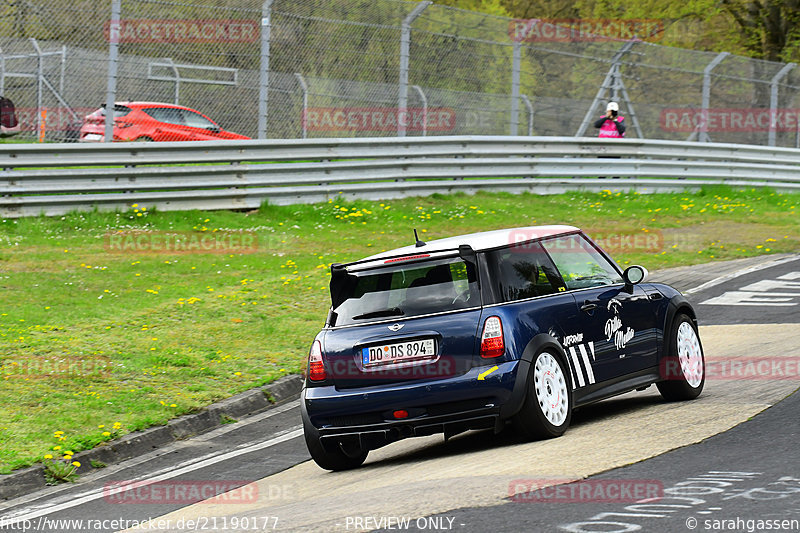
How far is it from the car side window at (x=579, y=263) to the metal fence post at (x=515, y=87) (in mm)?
13889

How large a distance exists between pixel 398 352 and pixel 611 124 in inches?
670

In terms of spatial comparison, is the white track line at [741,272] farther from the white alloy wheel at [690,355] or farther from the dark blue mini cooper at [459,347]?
the dark blue mini cooper at [459,347]

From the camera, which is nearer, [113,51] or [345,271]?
[345,271]

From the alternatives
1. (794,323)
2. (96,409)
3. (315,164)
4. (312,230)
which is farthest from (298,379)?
(315,164)

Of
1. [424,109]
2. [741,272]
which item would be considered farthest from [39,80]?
[741,272]

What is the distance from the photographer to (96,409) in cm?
896

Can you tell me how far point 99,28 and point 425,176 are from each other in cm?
684

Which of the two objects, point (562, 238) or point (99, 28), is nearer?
point (562, 238)

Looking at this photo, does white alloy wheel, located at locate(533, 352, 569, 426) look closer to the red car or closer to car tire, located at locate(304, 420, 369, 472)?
car tire, located at locate(304, 420, 369, 472)

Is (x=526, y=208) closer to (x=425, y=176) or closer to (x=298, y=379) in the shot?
(x=425, y=176)

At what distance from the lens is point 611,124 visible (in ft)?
76.1

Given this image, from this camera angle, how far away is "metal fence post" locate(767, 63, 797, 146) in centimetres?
2775

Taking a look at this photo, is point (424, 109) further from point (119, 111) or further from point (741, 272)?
point (741, 272)

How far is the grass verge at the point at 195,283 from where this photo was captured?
30.3ft
